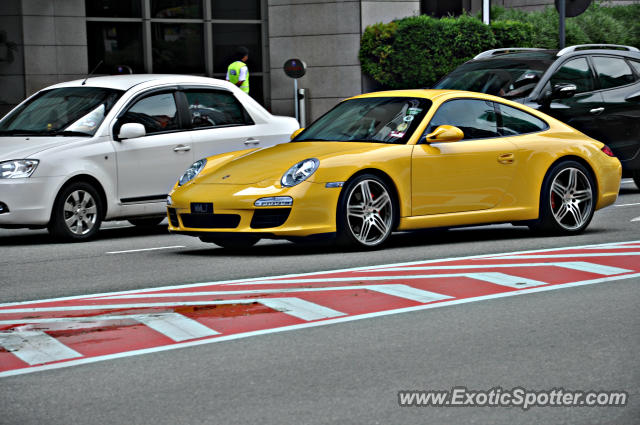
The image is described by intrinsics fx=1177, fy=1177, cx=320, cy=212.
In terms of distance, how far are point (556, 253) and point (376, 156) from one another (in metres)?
1.74

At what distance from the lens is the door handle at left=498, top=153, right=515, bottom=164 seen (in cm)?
1086

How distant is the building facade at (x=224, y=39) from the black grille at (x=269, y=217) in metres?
15.8

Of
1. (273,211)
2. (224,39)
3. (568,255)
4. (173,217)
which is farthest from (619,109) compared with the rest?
(224,39)

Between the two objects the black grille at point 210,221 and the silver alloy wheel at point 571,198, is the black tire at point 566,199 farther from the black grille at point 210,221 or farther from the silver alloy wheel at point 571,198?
the black grille at point 210,221

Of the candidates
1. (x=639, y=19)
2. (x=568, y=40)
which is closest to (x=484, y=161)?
(x=568, y=40)

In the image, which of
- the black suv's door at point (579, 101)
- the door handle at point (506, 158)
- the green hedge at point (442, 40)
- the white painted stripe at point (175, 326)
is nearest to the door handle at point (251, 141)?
the door handle at point (506, 158)

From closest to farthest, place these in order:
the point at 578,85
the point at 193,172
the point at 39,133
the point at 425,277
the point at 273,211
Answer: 1. the point at 425,277
2. the point at 273,211
3. the point at 193,172
4. the point at 39,133
5. the point at 578,85

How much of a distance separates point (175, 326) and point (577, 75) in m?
9.49

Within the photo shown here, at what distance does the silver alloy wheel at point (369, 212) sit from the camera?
32.9 ft

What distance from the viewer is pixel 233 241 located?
35.4 ft

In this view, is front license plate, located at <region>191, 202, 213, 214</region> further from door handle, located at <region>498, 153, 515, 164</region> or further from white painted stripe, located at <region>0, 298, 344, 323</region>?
door handle, located at <region>498, 153, 515, 164</region>

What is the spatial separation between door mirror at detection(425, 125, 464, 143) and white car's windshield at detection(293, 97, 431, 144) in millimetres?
208

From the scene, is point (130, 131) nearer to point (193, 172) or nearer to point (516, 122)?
point (193, 172)

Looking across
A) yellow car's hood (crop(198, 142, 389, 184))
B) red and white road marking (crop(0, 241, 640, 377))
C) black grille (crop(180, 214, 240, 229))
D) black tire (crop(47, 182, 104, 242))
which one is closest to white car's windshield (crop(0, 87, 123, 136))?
black tire (crop(47, 182, 104, 242))
